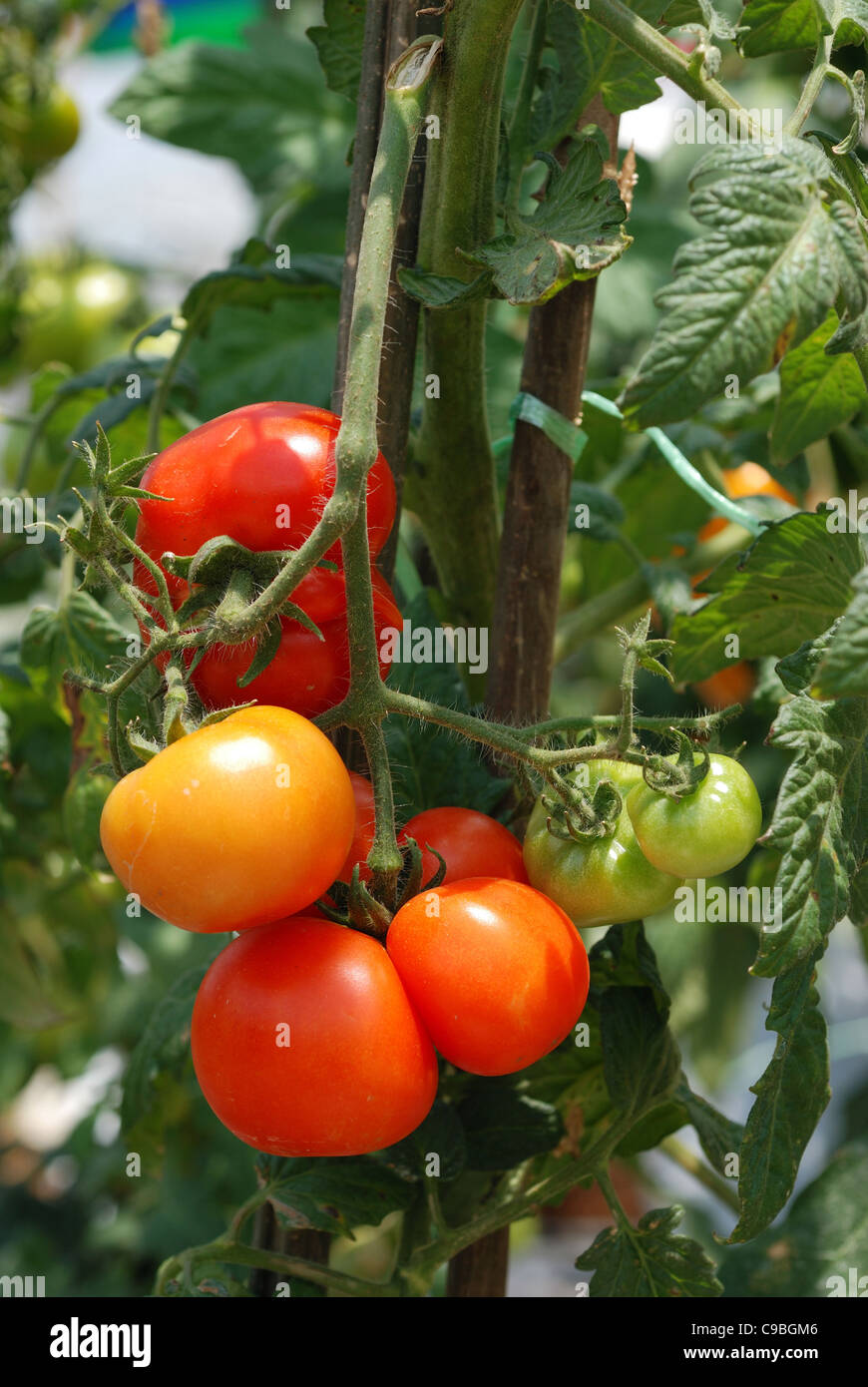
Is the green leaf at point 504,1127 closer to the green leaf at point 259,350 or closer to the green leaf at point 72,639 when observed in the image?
the green leaf at point 72,639

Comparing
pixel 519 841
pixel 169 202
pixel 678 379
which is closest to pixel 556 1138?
pixel 519 841

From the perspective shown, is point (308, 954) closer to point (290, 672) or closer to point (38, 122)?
point (290, 672)

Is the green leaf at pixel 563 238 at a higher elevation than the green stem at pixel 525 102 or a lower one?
lower

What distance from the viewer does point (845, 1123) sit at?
151 cm

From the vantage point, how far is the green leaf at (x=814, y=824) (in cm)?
45

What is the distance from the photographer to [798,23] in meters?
0.57

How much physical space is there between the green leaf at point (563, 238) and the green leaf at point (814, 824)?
0.20 m

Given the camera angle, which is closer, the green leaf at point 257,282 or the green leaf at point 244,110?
the green leaf at point 257,282

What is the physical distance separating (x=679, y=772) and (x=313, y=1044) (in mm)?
175

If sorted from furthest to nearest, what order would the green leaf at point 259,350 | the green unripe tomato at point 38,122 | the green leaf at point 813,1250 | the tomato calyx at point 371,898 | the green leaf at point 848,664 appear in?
the green unripe tomato at point 38,122
the green leaf at point 259,350
the green leaf at point 813,1250
the tomato calyx at point 371,898
the green leaf at point 848,664

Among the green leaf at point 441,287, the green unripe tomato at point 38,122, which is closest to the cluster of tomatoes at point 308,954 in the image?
the green leaf at point 441,287

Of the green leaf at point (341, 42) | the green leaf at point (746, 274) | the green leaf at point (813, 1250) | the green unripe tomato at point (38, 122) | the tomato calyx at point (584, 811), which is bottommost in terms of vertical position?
the green leaf at point (813, 1250)

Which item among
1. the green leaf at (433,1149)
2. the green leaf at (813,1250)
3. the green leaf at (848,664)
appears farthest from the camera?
the green leaf at (813,1250)
